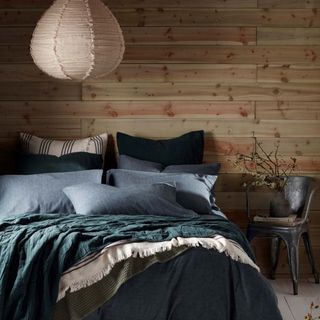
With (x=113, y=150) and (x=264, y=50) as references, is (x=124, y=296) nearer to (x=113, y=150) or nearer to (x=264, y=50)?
(x=113, y=150)

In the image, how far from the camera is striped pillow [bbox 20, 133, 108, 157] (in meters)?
5.75

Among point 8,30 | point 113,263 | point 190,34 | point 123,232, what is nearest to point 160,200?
point 123,232

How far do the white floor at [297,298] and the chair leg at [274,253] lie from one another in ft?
0.26

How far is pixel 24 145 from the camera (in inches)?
229

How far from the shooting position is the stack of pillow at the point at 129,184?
4930 mm

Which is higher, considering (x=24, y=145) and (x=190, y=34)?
(x=190, y=34)

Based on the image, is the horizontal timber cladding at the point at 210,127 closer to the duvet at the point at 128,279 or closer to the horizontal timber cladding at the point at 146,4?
the horizontal timber cladding at the point at 146,4

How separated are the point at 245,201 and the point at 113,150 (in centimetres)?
113

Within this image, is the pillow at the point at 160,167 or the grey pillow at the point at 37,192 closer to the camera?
the grey pillow at the point at 37,192

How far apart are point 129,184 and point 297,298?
4.79 ft

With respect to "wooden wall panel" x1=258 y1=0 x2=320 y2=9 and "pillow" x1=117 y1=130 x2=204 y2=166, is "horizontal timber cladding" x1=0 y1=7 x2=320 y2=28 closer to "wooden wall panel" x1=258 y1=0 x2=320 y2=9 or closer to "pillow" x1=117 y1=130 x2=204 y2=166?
"wooden wall panel" x1=258 y1=0 x2=320 y2=9

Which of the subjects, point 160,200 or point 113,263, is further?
point 160,200

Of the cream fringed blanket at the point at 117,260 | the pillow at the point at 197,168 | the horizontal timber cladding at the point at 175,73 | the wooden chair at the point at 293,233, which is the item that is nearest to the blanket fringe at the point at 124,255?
the cream fringed blanket at the point at 117,260

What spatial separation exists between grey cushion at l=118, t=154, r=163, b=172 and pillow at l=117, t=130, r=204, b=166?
0.06 metres
